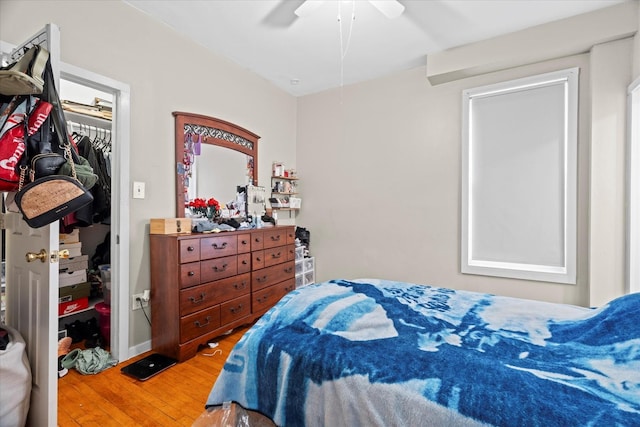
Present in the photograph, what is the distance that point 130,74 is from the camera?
92.4 inches

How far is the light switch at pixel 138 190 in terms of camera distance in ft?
7.80

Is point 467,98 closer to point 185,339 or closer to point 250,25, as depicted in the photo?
point 250,25

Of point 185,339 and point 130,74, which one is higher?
point 130,74

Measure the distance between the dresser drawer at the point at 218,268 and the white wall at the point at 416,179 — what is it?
4.90 feet

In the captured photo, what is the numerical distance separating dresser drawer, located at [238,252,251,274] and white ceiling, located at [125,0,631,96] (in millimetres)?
1904

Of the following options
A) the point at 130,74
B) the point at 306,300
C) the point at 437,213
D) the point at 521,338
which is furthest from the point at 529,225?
the point at 130,74

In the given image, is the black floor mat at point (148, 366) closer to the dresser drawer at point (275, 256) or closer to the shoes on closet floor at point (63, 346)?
the shoes on closet floor at point (63, 346)

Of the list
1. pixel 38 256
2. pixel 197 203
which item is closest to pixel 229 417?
pixel 38 256

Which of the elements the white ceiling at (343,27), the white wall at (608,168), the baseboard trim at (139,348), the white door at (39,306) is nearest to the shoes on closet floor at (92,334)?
the baseboard trim at (139,348)

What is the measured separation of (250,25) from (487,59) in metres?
2.05

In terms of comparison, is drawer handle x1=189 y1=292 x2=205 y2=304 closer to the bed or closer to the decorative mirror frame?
the decorative mirror frame

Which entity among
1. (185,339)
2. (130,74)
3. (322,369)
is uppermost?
(130,74)

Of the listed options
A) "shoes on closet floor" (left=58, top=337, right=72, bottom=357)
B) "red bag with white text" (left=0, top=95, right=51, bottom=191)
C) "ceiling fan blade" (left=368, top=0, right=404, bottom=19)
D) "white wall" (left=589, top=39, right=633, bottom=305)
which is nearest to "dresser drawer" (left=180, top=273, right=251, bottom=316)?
"shoes on closet floor" (left=58, top=337, right=72, bottom=357)

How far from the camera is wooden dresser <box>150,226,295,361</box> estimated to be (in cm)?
230
